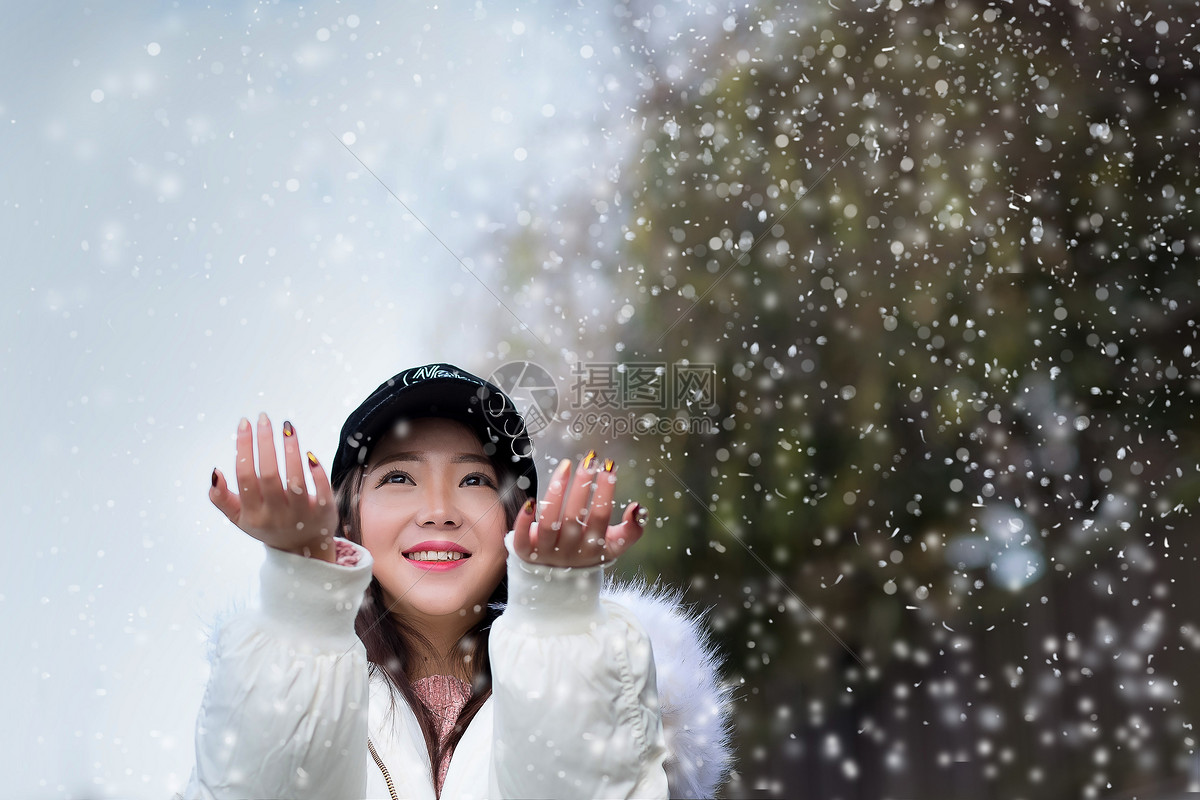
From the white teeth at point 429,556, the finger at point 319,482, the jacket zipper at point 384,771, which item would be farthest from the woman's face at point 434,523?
the finger at point 319,482

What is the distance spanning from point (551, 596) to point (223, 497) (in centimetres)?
27

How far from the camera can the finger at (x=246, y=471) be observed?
0.66 meters

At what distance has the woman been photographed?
2.33 ft

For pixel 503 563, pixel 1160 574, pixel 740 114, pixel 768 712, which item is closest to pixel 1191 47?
pixel 740 114

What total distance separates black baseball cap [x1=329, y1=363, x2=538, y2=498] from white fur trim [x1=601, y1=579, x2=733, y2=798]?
7.8 inches

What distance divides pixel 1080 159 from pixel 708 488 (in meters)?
1.27

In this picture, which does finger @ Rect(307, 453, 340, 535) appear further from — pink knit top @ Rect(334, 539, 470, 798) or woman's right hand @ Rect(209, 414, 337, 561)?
pink knit top @ Rect(334, 539, 470, 798)

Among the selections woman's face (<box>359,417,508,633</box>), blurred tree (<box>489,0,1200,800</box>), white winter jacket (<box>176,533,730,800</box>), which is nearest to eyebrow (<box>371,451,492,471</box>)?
woman's face (<box>359,417,508,633</box>)

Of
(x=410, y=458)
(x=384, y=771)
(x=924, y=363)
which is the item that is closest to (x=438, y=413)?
(x=410, y=458)

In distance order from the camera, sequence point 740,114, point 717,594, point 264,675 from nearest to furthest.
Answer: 1. point 264,675
2. point 717,594
3. point 740,114

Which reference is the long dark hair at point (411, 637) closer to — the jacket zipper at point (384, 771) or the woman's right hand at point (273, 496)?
the jacket zipper at point (384, 771)

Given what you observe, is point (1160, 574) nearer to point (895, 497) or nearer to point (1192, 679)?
point (1192, 679)

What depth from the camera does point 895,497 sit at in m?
2.20

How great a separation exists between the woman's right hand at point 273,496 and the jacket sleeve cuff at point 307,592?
2cm
